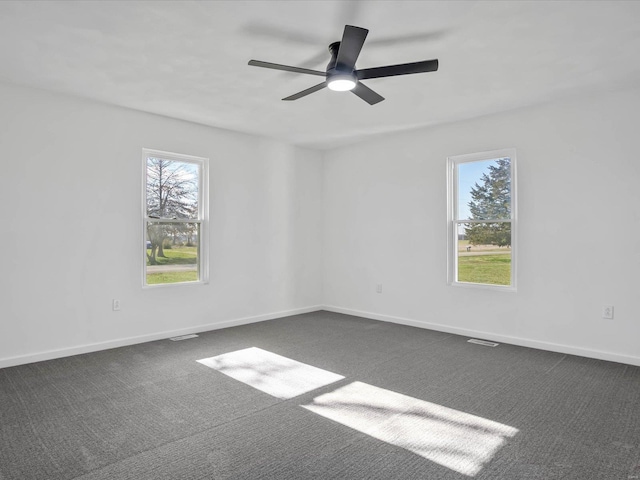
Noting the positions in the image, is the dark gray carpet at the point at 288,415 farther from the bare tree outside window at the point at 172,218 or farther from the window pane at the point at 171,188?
the window pane at the point at 171,188

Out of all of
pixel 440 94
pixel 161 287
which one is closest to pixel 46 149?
pixel 161 287

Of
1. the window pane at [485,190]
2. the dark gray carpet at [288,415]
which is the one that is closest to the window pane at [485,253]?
the window pane at [485,190]

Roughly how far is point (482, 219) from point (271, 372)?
3026 mm

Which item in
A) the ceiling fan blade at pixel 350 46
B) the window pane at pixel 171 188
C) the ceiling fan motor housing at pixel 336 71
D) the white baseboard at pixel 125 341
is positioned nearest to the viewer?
the ceiling fan blade at pixel 350 46

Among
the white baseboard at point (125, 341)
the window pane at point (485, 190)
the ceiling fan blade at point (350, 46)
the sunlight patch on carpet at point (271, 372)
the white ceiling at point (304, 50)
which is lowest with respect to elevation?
the sunlight patch on carpet at point (271, 372)

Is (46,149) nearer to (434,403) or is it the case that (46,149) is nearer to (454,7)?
(454,7)

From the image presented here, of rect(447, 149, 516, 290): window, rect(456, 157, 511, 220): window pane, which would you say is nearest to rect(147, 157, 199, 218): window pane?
rect(447, 149, 516, 290): window

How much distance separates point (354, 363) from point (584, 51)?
3138 millimetres

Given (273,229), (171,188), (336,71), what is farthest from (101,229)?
(336,71)

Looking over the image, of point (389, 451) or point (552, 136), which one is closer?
point (389, 451)

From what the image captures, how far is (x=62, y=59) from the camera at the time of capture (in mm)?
3186

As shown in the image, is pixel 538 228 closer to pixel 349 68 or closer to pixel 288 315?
pixel 349 68

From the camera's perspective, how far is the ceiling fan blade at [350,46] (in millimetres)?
2312

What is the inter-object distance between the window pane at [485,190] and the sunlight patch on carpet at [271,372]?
2.68 metres
